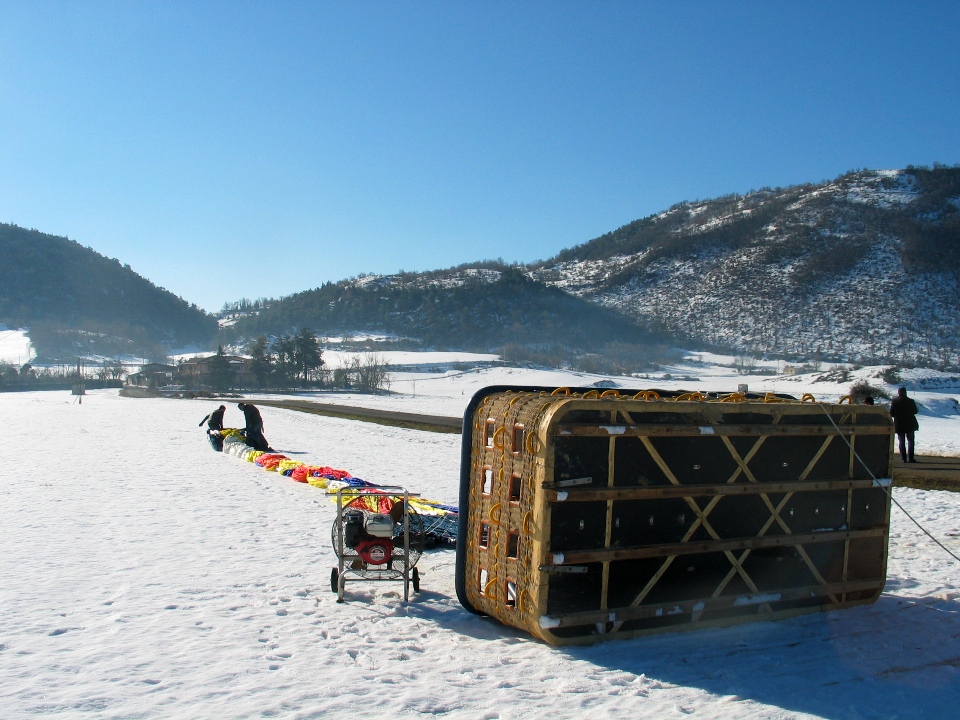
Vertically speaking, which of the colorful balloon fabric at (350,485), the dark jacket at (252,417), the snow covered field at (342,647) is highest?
the dark jacket at (252,417)

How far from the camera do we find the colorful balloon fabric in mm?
8602

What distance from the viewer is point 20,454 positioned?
2077 centimetres

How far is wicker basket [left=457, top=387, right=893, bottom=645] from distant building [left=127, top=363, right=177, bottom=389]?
4447 inches

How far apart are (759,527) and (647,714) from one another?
8.14ft

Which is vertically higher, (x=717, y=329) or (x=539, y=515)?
(x=717, y=329)

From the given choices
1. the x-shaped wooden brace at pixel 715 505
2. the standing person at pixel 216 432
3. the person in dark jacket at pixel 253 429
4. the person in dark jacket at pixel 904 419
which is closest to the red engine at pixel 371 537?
the x-shaped wooden brace at pixel 715 505

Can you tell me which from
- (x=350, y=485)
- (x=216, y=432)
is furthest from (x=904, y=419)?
(x=216, y=432)

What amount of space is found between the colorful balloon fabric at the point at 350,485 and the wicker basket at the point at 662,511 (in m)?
1.68

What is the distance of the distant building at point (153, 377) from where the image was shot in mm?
115300

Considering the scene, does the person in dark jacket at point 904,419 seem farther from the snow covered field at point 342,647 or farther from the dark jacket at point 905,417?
the snow covered field at point 342,647

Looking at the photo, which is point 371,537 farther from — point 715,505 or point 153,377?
point 153,377

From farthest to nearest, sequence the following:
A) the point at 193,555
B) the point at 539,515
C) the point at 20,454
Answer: the point at 20,454 → the point at 193,555 → the point at 539,515

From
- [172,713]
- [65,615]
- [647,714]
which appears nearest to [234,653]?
[172,713]

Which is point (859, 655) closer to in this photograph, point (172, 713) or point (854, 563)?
point (854, 563)
